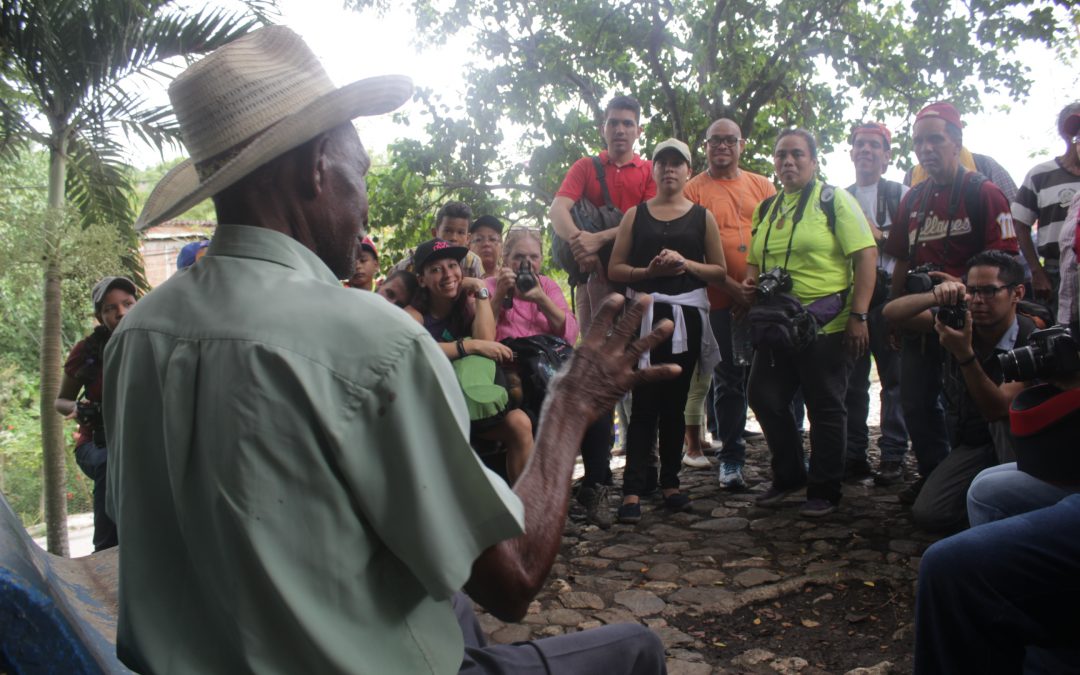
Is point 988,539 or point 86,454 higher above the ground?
point 988,539

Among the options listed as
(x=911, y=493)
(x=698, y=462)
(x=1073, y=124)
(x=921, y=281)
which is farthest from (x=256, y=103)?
(x=698, y=462)

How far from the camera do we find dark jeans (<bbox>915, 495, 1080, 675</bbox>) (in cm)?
220

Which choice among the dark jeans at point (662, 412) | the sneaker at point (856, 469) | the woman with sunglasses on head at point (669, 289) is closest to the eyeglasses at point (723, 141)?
the woman with sunglasses on head at point (669, 289)

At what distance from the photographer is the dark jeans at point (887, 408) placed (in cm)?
573

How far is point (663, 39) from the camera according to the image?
905cm

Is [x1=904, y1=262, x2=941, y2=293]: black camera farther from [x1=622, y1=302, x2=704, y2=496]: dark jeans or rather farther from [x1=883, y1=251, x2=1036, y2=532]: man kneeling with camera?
[x1=622, y1=302, x2=704, y2=496]: dark jeans

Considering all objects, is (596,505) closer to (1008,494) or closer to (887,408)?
(887,408)

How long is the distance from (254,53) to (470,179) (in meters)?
9.39

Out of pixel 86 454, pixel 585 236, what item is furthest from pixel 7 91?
pixel 585 236

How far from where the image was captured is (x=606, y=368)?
1.57 meters

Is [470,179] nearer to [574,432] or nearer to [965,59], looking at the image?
[965,59]

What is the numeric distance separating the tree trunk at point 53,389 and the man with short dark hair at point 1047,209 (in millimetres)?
7354

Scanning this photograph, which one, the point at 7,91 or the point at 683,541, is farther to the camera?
the point at 7,91

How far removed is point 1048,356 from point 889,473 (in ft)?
10.5
